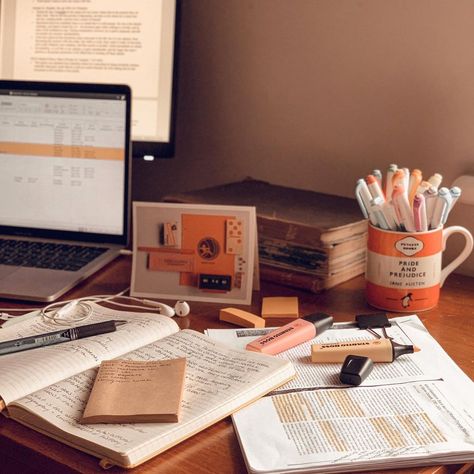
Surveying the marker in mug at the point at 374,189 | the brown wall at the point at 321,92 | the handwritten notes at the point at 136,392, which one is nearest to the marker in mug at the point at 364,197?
the marker in mug at the point at 374,189

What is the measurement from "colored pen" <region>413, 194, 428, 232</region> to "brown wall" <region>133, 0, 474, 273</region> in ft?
0.69

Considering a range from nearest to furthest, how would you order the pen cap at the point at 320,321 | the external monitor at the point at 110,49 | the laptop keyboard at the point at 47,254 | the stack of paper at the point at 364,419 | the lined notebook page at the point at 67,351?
the stack of paper at the point at 364,419, the lined notebook page at the point at 67,351, the pen cap at the point at 320,321, the laptop keyboard at the point at 47,254, the external monitor at the point at 110,49

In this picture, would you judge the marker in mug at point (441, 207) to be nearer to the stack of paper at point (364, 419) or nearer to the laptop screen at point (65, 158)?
the stack of paper at point (364, 419)

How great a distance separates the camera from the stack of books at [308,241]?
3.45 ft

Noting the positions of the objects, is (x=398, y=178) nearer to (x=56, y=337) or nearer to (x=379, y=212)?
(x=379, y=212)

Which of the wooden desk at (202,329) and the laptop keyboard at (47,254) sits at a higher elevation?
the laptop keyboard at (47,254)

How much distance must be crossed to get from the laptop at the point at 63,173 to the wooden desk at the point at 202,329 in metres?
0.07

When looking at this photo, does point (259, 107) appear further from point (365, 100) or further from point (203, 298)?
point (203, 298)

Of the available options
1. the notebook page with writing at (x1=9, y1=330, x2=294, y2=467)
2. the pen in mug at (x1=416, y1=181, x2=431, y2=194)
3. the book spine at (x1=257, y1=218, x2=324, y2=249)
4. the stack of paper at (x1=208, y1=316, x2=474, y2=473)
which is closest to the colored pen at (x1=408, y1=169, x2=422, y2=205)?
the pen in mug at (x1=416, y1=181, x2=431, y2=194)

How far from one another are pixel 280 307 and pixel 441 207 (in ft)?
0.78

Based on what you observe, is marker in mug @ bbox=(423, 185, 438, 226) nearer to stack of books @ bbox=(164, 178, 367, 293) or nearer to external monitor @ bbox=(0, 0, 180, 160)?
stack of books @ bbox=(164, 178, 367, 293)

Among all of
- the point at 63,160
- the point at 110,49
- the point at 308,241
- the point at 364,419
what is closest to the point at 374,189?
the point at 308,241

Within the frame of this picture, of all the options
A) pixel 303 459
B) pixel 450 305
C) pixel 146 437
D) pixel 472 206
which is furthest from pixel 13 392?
pixel 472 206

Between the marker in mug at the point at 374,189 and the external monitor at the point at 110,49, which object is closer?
the marker in mug at the point at 374,189
